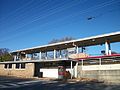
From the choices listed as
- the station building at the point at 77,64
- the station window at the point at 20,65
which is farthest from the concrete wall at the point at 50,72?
the station window at the point at 20,65

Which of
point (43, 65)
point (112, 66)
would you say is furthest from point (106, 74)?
point (43, 65)

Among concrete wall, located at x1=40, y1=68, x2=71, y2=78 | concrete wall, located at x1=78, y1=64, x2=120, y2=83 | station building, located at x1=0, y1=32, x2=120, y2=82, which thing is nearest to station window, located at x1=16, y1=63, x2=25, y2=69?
station building, located at x1=0, y1=32, x2=120, y2=82

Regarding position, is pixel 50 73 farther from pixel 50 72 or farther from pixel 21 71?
pixel 21 71

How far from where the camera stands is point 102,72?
2942 cm

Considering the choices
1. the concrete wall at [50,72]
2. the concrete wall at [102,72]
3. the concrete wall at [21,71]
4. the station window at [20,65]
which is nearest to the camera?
the concrete wall at [102,72]

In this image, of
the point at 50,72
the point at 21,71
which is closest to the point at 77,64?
the point at 50,72

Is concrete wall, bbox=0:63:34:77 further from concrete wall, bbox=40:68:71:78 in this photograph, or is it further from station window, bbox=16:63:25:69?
concrete wall, bbox=40:68:71:78

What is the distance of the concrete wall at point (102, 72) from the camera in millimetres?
27691

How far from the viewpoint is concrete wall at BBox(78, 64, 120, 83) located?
1090 inches

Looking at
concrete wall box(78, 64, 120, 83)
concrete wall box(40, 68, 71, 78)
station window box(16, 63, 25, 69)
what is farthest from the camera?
station window box(16, 63, 25, 69)

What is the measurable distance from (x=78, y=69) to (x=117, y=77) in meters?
7.47

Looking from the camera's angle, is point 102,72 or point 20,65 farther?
point 20,65

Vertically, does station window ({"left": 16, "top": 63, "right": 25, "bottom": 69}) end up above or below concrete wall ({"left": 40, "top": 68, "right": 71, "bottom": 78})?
above

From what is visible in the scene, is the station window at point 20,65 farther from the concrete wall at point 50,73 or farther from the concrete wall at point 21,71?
the concrete wall at point 50,73
